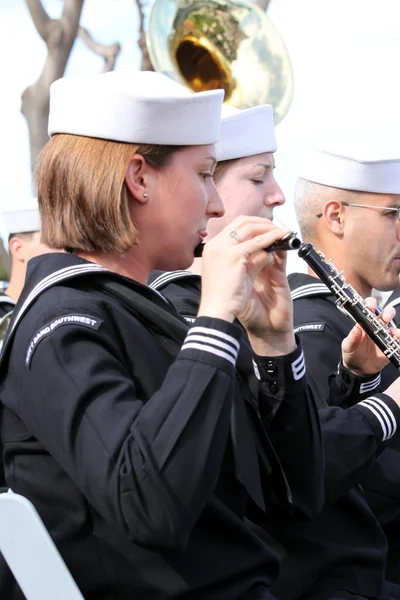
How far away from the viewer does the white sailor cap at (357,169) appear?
4621 mm

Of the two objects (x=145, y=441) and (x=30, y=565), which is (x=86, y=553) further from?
(x=145, y=441)

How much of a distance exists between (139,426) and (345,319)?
2.07 meters

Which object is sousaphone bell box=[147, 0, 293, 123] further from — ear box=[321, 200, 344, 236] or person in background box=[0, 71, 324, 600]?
person in background box=[0, 71, 324, 600]

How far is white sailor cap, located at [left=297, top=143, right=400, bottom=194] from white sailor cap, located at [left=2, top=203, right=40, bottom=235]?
3.54 metres

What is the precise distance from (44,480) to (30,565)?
23 cm

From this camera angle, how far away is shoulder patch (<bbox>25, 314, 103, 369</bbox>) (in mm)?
2348

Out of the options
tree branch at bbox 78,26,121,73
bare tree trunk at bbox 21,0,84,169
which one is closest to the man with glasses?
bare tree trunk at bbox 21,0,84,169

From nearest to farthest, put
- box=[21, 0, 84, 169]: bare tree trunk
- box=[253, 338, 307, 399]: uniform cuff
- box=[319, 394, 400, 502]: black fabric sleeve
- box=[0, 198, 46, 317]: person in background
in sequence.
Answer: box=[253, 338, 307, 399]: uniform cuff, box=[319, 394, 400, 502]: black fabric sleeve, box=[0, 198, 46, 317]: person in background, box=[21, 0, 84, 169]: bare tree trunk

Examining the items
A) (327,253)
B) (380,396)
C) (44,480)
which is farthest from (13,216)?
(44,480)

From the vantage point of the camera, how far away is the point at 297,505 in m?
2.88

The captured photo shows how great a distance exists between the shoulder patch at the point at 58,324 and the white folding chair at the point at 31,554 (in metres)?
0.33

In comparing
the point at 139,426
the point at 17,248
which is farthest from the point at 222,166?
the point at 17,248

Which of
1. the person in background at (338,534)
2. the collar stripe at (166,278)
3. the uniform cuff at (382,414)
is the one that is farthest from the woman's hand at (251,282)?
the collar stripe at (166,278)

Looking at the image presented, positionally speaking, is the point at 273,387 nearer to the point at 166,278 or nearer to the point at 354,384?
the point at 354,384
